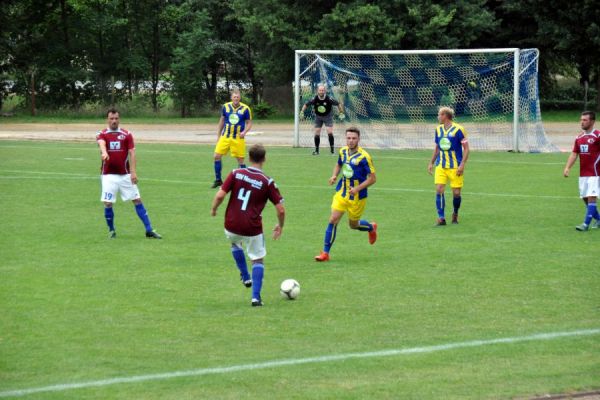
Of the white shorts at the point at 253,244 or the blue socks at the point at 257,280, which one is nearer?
the blue socks at the point at 257,280

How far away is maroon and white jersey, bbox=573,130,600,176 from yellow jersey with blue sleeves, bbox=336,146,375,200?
4.41 metres

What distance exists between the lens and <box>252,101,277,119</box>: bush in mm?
50028

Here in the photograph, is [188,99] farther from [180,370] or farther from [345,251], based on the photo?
[180,370]

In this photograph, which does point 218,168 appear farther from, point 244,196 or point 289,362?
point 289,362

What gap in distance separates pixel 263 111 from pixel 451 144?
33.5 metres

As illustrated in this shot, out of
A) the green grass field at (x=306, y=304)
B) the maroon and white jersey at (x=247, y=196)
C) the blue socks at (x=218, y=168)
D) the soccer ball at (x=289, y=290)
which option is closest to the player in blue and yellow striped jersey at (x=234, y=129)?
the blue socks at (x=218, y=168)

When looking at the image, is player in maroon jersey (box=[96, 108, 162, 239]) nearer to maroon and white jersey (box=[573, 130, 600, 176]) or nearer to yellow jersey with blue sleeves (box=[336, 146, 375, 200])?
yellow jersey with blue sleeves (box=[336, 146, 375, 200])

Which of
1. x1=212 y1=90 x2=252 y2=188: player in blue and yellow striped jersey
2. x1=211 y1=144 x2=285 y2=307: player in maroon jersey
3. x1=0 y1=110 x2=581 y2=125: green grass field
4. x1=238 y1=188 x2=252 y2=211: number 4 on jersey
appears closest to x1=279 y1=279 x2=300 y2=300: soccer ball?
x1=211 y1=144 x2=285 y2=307: player in maroon jersey

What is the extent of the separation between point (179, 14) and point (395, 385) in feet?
161

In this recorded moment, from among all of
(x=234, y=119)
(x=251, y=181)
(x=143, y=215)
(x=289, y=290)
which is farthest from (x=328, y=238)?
(x=234, y=119)

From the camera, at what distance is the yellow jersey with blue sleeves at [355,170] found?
14180mm

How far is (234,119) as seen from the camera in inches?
922

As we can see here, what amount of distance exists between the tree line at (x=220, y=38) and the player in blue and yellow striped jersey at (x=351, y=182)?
30611 mm

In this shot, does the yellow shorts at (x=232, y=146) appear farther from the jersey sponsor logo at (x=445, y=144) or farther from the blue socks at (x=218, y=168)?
the jersey sponsor logo at (x=445, y=144)
